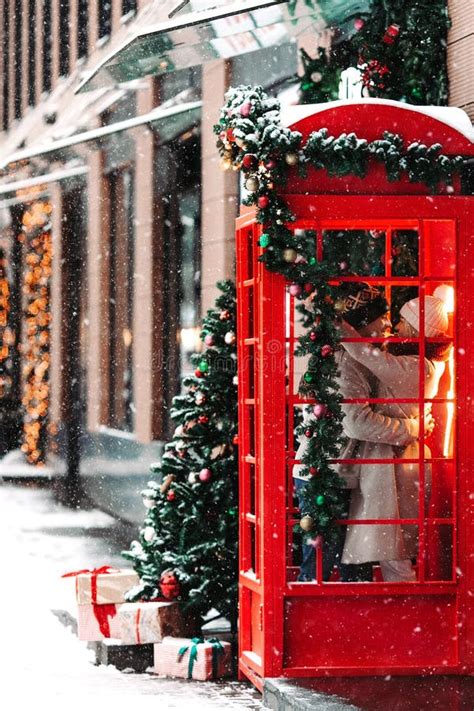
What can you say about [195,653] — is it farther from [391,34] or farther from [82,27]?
[82,27]

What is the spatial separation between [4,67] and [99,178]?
13325 millimetres

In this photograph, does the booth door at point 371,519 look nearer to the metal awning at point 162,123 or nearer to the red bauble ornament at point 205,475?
the red bauble ornament at point 205,475

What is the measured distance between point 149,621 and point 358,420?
201cm

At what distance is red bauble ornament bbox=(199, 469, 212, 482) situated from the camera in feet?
29.2

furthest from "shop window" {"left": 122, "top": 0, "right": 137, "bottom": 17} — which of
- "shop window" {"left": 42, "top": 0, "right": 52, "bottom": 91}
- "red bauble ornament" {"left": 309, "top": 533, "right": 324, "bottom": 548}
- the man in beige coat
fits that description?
"red bauble ornament" {"left": 309, "top": 533, "right": 324, "bottom": 548}

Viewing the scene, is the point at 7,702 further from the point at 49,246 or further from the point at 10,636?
the point at 49,246

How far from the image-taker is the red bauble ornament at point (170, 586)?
8922 mm

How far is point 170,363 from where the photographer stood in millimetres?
16203

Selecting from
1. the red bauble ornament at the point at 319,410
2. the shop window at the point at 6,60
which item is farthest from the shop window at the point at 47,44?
the red bauble ornament at the point at 319,410

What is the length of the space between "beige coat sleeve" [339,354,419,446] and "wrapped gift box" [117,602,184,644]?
72.0 inches

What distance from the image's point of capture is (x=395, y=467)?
790 cm

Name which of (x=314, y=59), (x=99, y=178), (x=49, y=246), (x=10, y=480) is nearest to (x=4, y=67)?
(x=49, y=246)

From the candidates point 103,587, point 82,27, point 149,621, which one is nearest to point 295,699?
point 149,621

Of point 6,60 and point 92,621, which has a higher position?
point 6,60
